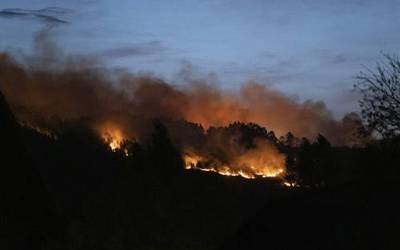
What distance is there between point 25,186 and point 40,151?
54.8 metres

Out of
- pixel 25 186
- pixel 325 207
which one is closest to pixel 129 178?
pixel 25 186

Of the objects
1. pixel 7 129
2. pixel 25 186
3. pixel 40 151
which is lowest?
pixel 40 151

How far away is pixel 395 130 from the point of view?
110ft

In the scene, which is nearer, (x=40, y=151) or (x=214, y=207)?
(x=214, y=207)

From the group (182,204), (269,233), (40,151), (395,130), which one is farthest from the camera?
(40,151)

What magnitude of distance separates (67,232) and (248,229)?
30.1ft

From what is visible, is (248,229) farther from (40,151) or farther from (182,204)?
(40,151)

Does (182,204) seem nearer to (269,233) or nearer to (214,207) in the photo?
(214,207)

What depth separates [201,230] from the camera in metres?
30.4

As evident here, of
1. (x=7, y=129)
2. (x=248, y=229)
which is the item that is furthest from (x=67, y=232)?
(x=248, y=229)

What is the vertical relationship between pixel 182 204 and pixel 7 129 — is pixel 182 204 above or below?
below

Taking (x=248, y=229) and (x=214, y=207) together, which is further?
(x=214, y=207)

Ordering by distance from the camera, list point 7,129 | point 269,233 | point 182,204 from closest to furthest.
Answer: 1. point 269,233
2. point 7,129
3. point 182,204

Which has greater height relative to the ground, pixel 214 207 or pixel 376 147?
pixel 376 147
